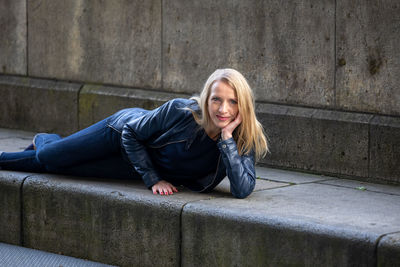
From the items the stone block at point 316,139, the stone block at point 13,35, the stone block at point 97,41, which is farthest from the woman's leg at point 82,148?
the stone block at point 13,35

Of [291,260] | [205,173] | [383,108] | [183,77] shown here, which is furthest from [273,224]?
[183,77]

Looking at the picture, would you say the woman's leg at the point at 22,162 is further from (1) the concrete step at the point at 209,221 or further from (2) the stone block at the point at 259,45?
(2) the stone block at the point at 259,45

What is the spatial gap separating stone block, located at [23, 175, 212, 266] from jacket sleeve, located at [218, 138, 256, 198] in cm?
23

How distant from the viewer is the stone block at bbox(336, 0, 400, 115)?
19.0ft

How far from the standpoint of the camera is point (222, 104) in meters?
4.97

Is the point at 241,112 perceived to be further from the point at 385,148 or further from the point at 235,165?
the point at 385,148

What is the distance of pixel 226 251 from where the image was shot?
4.79 metres

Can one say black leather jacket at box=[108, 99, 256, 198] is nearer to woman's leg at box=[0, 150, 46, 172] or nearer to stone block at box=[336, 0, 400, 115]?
woman's leg at box=[0, 150, 46, 172]

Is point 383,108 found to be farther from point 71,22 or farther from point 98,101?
point 71,22

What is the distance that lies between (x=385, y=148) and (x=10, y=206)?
8.54ft

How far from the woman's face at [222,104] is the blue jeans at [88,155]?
2.64ft

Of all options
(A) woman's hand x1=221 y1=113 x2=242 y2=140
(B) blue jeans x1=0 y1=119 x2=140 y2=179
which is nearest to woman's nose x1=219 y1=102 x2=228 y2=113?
(A) woman's hand x1=221 y1=113 x2=242 y2=140

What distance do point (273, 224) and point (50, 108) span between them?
3834mm

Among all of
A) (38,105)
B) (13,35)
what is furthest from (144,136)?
(13,35)
